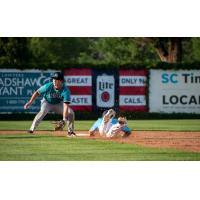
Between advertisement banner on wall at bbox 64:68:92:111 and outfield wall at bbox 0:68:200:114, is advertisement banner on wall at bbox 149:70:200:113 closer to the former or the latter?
outfield wall at bbox 0:68:200:114

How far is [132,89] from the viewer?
16.6 meters

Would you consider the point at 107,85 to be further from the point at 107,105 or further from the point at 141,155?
the point at 141,155

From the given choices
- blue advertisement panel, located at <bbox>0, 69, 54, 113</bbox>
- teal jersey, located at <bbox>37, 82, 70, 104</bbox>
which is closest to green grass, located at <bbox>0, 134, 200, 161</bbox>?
teal jersey, located at <bbox>37, 82, 70, 104</bbox>

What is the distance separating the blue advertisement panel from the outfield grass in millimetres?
272

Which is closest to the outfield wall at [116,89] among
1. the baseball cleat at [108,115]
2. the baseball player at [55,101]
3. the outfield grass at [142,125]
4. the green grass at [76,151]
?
the outfield grass at [142,125]

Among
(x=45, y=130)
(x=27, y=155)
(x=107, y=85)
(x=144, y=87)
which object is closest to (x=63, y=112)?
(x=45, y=130)

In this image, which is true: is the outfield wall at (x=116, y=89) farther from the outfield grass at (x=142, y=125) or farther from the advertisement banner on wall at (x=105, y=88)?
the outfield grass at (x=142, y=125)

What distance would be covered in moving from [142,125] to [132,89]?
191 centimetres

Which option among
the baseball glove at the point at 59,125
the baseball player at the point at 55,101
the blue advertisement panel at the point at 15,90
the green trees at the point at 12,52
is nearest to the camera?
the baseball player at the point at 55,101

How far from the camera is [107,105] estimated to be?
592 inches

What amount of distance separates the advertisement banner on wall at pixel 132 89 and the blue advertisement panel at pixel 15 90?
2286 mm

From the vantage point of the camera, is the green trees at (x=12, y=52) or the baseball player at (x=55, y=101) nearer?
the baseball player at (x=55, y=101)

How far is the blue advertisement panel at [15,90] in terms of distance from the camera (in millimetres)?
12906

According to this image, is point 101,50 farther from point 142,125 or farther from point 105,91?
point 142,125
